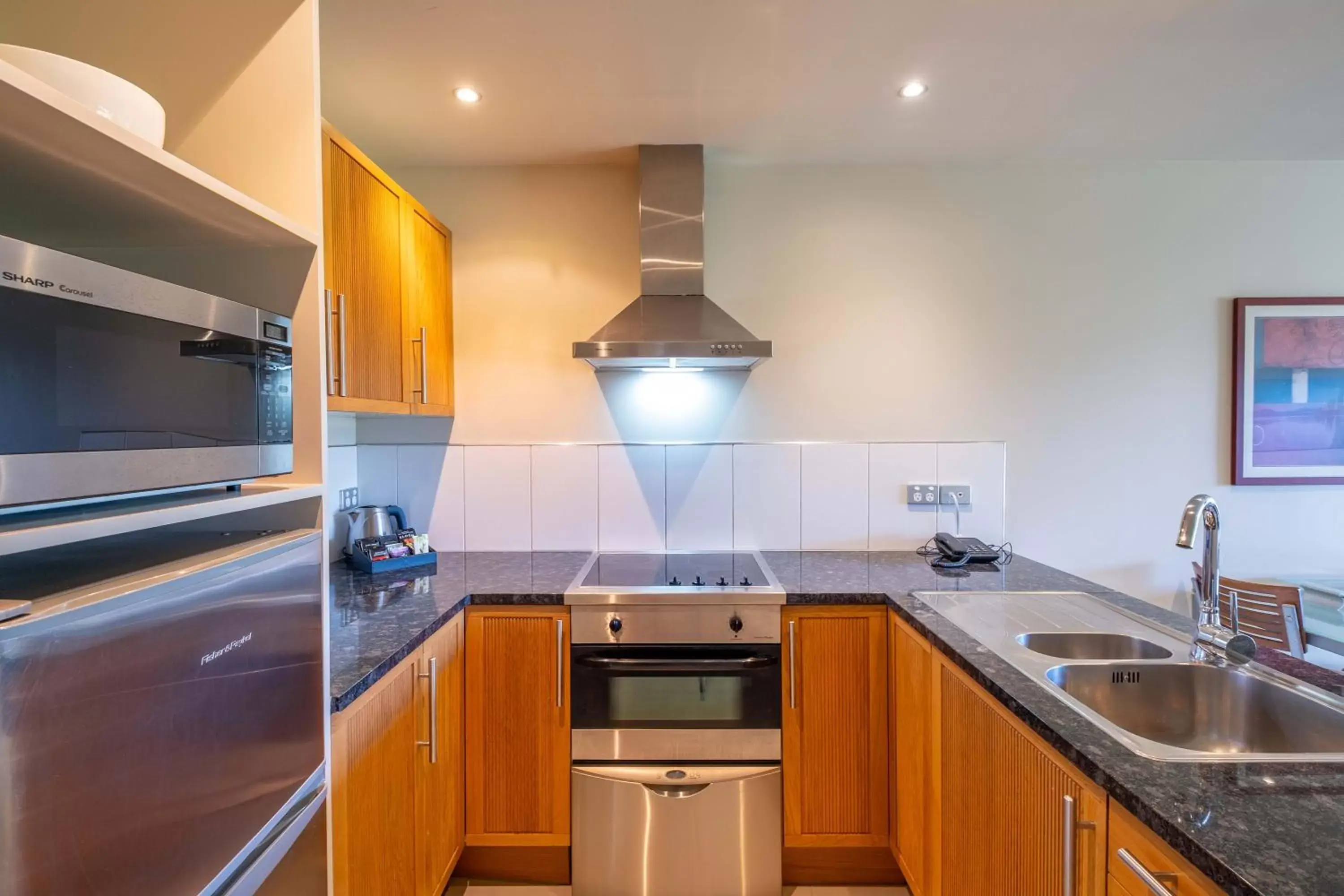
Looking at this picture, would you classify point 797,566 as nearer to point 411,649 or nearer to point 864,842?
point 864,842

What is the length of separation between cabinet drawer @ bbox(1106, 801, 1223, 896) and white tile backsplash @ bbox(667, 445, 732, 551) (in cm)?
168

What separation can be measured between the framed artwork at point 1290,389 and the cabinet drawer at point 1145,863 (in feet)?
7.74

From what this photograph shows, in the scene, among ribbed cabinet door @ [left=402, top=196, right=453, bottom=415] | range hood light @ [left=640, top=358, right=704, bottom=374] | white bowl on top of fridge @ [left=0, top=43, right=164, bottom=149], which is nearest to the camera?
white bowl on top of fridge @ [left=0, top=43, right=164, bottom=149]

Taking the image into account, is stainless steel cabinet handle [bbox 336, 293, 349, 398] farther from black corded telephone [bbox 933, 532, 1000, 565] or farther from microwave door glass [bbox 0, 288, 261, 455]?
black corded telephone [bbox 933, 532, 1000, 565]

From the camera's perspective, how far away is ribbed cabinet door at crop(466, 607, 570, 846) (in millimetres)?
1893

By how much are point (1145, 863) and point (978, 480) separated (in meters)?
1.84

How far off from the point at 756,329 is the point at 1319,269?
91.7 inches

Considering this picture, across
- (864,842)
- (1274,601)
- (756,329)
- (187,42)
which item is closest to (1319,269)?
(1274,601)

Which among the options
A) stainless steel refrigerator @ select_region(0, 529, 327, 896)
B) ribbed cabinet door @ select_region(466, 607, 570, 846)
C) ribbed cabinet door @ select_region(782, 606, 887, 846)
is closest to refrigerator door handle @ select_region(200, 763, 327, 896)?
stainless steel refrigerator @ select_region(0, 529, 327, 896)

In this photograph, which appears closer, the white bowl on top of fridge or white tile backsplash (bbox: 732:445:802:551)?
the white bowl on top of fridge

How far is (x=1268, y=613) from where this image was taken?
227cm

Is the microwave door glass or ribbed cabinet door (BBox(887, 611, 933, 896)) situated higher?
the microwave door glass

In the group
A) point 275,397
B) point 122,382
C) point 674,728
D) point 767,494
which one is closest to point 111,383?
point 122,382

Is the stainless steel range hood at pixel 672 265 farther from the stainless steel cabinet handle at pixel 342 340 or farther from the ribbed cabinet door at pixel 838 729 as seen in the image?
the ribbed cabinet door at pixel 838 729
